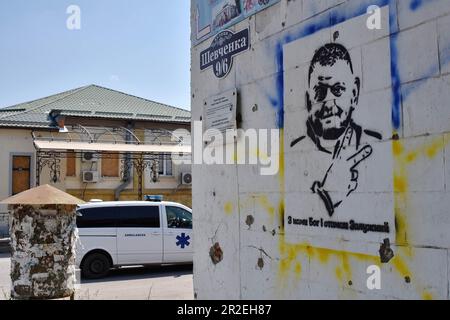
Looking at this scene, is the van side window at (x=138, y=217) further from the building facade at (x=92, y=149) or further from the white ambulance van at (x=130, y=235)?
the building facade at (x=92, y=149)

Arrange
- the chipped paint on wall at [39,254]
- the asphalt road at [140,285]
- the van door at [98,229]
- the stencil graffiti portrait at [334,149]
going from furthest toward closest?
1. the van door at [98,229]
2. the asphalt road at [140,285]
3. the chipped paint on wall at [39,254]
4. the stencil graffiti portrait at [334,149]

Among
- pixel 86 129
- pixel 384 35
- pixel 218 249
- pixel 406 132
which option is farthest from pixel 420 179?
pixel 86 129

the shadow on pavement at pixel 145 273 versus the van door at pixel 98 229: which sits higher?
the van door at pixel 98 229

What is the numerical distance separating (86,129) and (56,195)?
18703mm

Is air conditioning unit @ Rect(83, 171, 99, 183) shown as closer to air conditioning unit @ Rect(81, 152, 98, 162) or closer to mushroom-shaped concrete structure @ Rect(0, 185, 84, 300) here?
air conditioning unit @ Rect(81, 152, 98, 162)

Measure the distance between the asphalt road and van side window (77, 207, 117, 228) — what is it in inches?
49.8

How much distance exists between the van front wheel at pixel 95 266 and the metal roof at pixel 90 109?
1362 centimetres

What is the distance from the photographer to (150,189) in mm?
25953

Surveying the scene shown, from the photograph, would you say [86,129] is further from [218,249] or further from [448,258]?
[448,258]

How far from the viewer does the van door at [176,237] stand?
12.2 metres

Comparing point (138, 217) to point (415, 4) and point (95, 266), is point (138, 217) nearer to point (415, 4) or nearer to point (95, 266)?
point (95, 266)

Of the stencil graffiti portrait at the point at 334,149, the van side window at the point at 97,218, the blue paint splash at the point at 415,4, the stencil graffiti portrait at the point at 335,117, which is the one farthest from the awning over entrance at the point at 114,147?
the blue paint splash at the point at 415,4

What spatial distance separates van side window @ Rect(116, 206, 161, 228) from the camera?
12062mm

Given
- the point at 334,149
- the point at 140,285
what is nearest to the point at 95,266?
the point at 140,285
